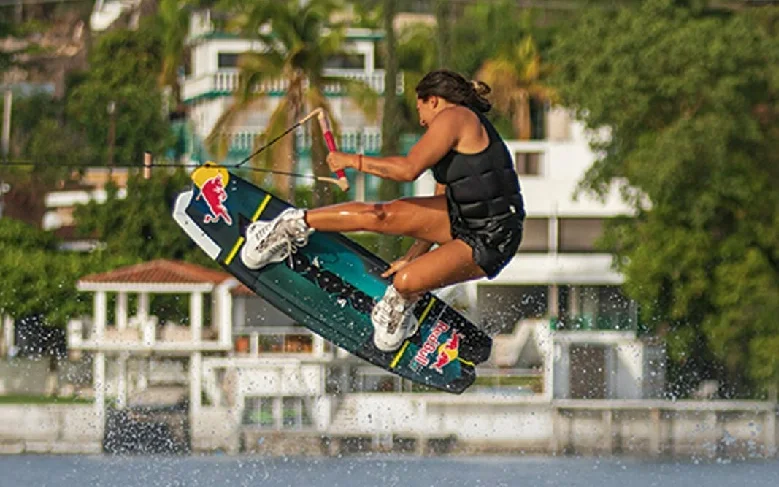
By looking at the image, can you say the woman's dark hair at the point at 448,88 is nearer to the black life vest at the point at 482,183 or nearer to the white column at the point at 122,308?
the black life vest at the point at 482,183

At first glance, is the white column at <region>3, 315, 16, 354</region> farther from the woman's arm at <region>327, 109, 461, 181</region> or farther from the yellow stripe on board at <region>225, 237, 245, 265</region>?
the woman's arm at <region>327, 109, 461, 181</region>

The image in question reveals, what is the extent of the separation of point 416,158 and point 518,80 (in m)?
39.6

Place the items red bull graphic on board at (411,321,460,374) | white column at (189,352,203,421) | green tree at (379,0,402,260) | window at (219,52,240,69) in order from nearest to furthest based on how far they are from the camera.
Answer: red bull graphic on board at (411,321,460,374)
white column at (189,352,203,421)
green tree at (379,0,402,260)
window at (219,52,240,69)

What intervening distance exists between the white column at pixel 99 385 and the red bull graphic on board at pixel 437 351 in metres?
19.8

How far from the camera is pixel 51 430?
3178cm

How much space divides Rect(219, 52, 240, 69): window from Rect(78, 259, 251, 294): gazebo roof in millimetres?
16126

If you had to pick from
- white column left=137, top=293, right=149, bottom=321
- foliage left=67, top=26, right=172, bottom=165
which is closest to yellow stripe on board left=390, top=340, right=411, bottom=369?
white column left=137, top=293, right=149, bottom=321

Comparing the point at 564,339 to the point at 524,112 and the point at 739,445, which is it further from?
the point at 524,112

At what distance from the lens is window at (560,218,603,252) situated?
42.0m

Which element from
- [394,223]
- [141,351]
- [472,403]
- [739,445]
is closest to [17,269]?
[141,351]

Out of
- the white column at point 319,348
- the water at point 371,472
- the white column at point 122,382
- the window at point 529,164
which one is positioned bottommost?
the water at point 371,472

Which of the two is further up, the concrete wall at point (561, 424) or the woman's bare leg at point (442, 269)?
the woman's bare leg at point (442, 269)

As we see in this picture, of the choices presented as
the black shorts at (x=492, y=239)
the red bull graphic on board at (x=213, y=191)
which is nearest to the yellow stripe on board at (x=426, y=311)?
the black shorts at (x=492, y=239)

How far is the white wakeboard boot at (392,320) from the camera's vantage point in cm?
1159
